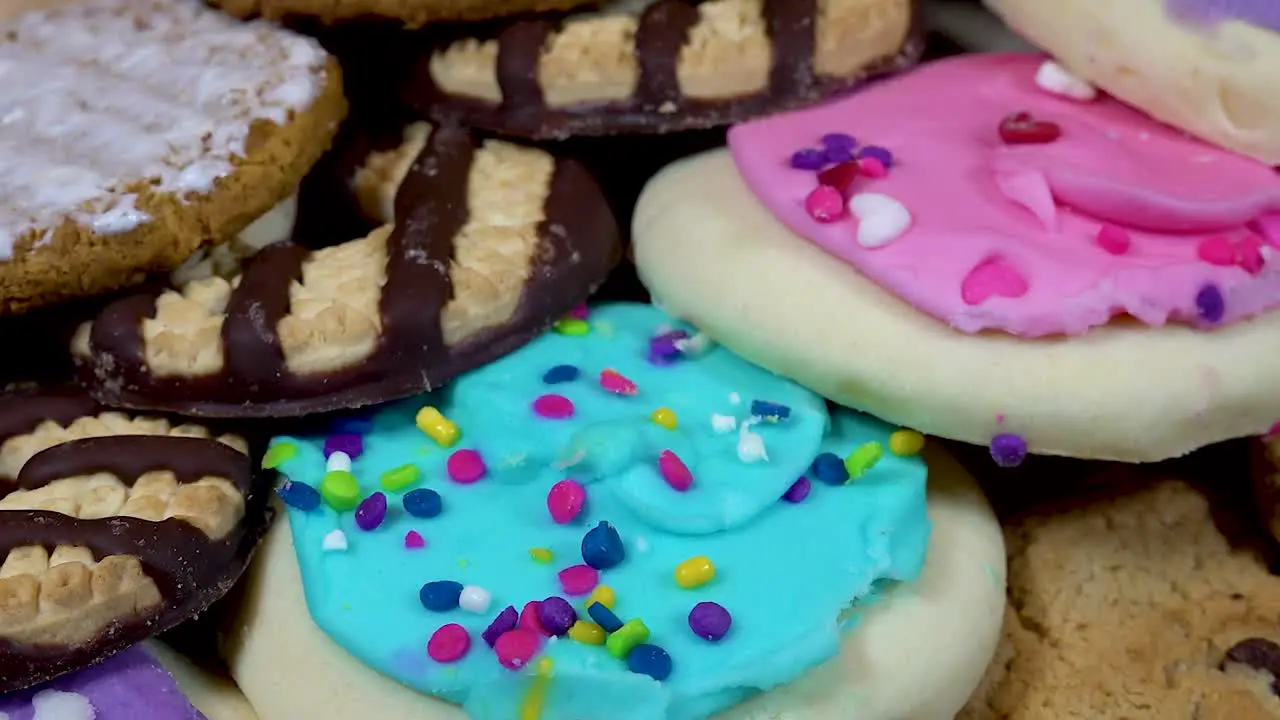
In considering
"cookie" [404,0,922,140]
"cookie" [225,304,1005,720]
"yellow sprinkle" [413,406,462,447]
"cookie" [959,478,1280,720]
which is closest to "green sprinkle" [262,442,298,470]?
"cookie" [225,304,1005,720]

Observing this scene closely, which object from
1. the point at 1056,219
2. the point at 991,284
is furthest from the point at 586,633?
the point at 1056,219

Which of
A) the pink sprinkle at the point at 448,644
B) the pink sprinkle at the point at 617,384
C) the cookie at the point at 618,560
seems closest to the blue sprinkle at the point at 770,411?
the cookie at the point at 618,560

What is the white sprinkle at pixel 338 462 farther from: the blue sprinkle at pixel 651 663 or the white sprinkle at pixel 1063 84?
the white sprinkle at pixel 1063 84

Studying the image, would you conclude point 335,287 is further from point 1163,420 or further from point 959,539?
point 1163,420

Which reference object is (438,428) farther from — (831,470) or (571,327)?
(831,470)

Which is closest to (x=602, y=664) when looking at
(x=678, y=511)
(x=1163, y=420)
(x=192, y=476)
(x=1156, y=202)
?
(x=678, y=511)

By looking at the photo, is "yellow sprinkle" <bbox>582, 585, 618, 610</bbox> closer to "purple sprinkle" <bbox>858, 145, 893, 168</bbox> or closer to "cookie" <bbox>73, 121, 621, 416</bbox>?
"cookie" <bbox>73, 121, 621, 416</bbox>
